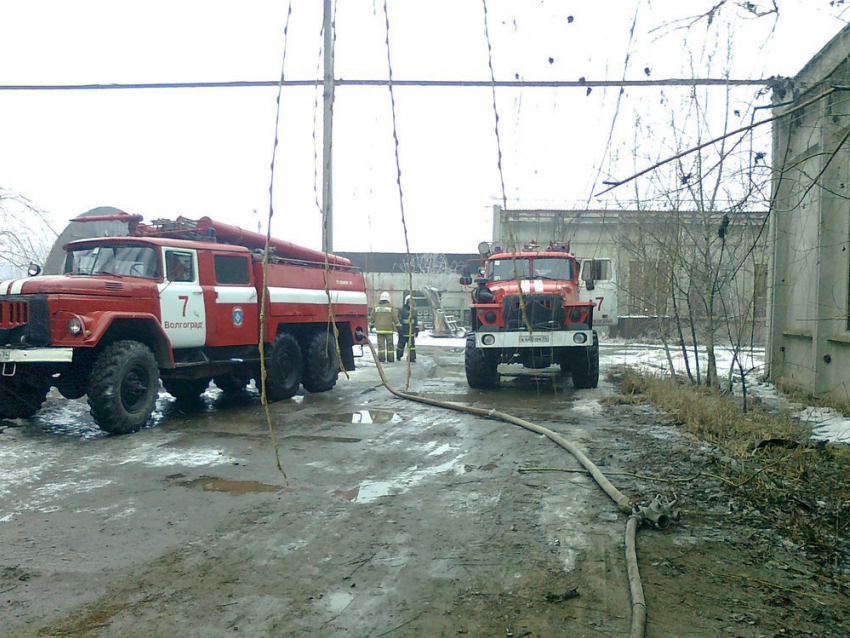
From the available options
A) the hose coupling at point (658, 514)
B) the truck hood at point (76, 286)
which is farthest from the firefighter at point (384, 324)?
the hose coupling at point (658, 514)

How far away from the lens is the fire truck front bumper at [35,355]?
20.9 feet

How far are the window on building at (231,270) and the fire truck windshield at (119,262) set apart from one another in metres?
0.92

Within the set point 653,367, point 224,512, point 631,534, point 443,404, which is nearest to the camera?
point 631,534

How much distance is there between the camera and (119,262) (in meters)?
7.66

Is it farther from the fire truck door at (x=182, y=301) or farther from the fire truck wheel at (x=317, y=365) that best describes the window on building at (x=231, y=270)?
the fire truck wheel at (x=317, y=365)

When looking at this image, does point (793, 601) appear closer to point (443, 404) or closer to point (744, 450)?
point (744, 450)

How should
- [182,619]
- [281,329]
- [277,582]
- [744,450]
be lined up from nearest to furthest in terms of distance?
[182,619] → [277,582] → [744,450] → [281,329]

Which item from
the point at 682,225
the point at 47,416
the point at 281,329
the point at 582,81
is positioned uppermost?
the point at 582,81

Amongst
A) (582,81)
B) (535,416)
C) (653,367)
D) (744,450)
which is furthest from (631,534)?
(653,367)

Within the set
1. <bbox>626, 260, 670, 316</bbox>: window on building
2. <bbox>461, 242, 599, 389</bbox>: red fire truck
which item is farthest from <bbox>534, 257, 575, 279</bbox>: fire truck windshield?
<bbox>626, 260, 670, 316</bbox>: window on building

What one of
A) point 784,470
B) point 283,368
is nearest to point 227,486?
point 784,470

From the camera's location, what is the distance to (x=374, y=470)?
5387 millimetres

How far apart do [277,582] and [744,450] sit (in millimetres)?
4044

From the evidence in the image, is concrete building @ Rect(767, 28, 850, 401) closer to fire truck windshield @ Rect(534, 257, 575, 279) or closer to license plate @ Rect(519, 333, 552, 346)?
fire truck windshield @ Rect(534, 257, 575, 279)
